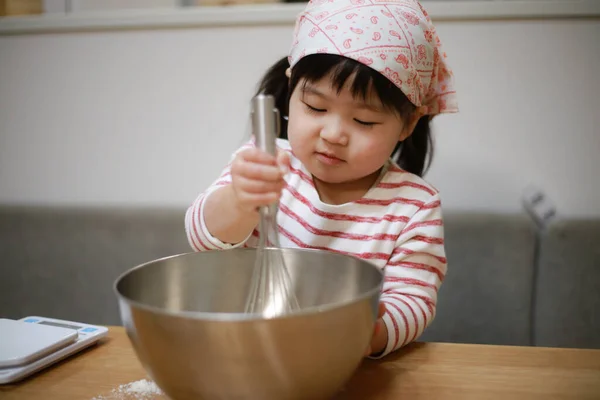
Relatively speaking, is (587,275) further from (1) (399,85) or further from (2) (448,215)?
(1) (399,85)

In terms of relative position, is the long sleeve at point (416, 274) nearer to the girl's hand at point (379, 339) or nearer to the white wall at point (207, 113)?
the girl's hand at point (379, 339)

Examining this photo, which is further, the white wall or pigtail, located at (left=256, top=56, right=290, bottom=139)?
the white wall

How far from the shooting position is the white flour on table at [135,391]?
490 millimetres

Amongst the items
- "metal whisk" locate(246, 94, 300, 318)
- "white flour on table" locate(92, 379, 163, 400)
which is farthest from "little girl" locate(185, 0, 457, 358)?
"white flour on table" locate(92, 379, 163, 400)

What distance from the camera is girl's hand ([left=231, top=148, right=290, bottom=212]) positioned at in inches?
19.7

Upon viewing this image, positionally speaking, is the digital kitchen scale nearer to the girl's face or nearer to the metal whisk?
the metal whisk

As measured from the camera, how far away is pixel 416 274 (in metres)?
0.71

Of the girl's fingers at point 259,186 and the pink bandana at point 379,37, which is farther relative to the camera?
the pink bandana at point 379,37

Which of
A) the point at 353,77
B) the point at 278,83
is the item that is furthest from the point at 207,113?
the point at 353,77

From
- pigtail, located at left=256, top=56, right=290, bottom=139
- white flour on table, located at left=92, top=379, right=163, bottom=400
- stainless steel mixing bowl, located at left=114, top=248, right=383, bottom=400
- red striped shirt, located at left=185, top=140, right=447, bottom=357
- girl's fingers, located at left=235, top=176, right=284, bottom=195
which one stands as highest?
pigtail, located at left=256, top=56, right=290, bottom=139

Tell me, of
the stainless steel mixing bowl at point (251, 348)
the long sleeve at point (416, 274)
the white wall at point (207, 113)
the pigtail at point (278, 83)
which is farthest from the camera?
the white wall at point (207, 113)

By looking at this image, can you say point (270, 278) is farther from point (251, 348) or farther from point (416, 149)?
point (416, 149)

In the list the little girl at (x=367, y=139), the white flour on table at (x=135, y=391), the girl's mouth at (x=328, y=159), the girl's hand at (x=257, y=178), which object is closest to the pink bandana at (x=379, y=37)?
the little girl at (x=367, y=139)

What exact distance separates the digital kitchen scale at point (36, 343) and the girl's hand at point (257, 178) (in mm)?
241
